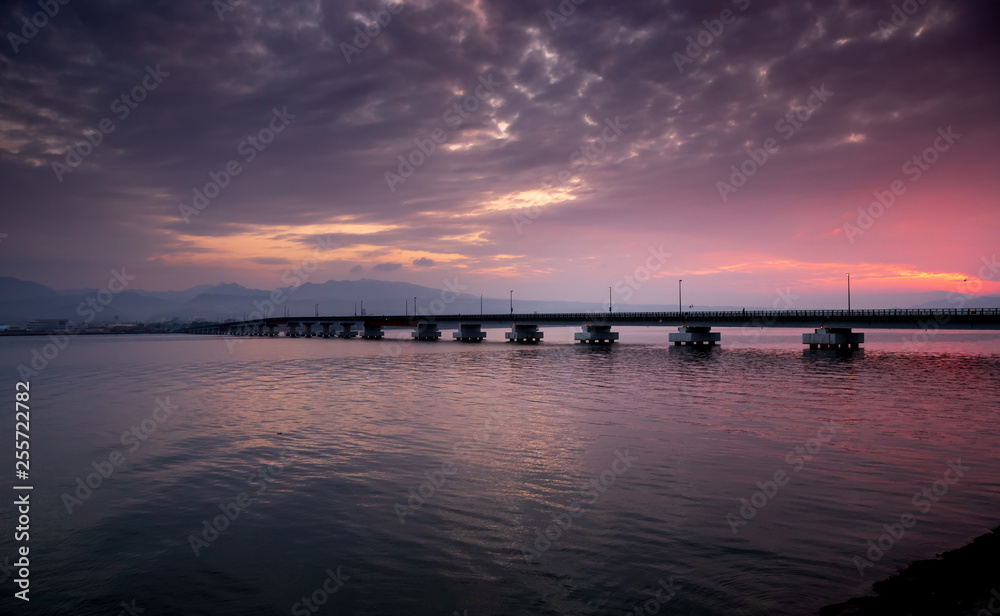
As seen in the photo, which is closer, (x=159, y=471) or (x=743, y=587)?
(x=743, y=587)

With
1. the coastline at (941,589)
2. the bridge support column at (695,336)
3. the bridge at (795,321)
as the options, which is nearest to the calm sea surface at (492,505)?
the coastline at (941,589)

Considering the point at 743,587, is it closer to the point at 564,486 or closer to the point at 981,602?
the point at 981,602

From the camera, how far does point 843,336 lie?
387 feet

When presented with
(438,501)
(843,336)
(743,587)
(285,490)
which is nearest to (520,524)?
(438,501)

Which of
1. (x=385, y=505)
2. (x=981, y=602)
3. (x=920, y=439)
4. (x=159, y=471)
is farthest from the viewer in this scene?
(x=920, y=439)

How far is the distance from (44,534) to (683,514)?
17870mm

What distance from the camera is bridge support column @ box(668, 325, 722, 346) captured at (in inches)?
5468
